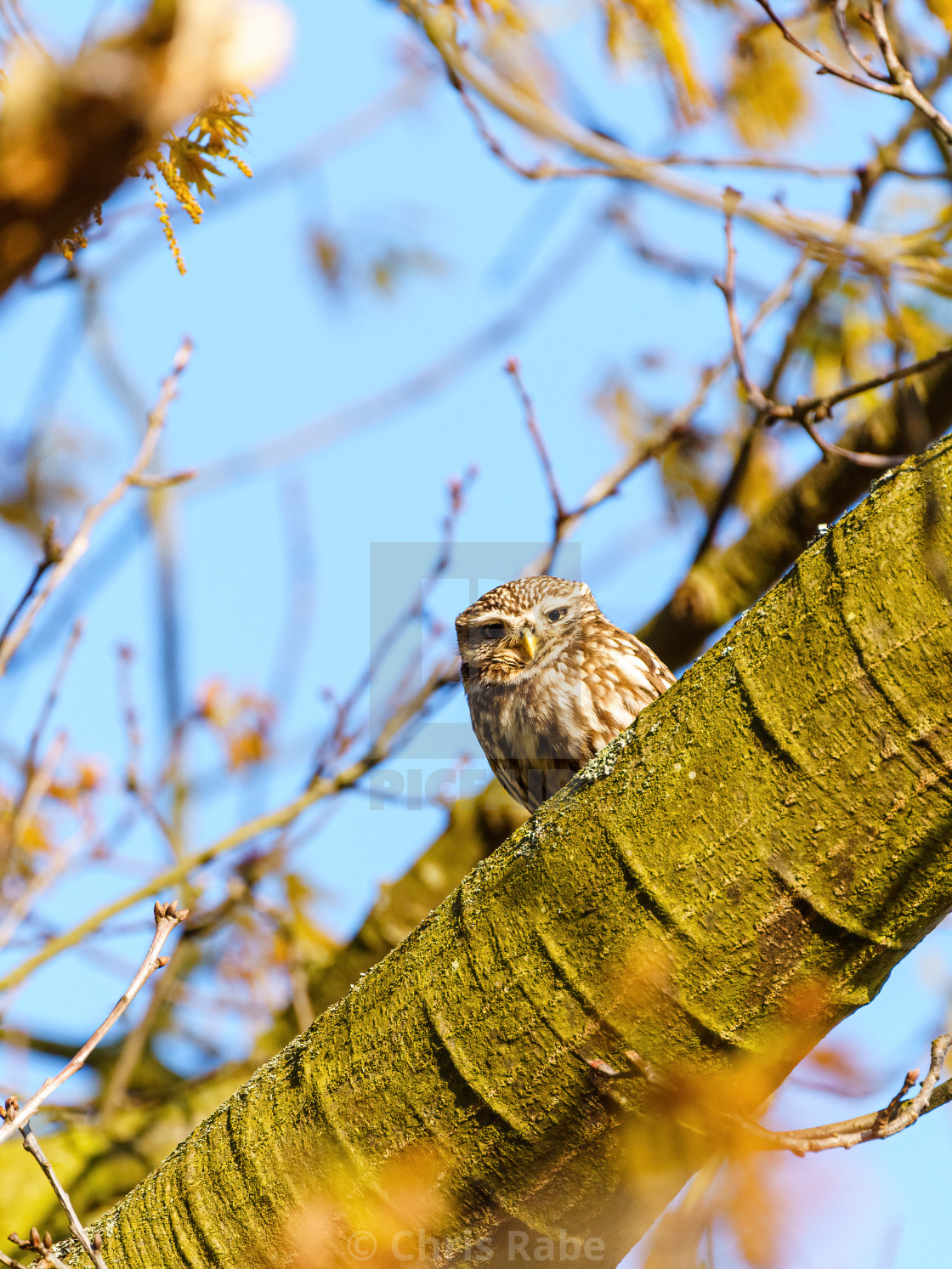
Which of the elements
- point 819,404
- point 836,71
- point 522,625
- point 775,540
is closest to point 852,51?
point 836,71

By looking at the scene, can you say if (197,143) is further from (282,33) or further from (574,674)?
(574,674)

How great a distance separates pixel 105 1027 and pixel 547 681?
8.64ft

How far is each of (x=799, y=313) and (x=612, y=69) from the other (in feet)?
3.59

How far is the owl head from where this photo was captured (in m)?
4.56

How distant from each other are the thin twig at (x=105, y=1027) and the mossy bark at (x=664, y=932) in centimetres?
33

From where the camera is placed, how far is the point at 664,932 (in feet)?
5.54

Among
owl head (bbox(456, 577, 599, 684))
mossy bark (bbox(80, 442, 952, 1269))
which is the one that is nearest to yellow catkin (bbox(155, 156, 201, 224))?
mossy bark (bbox(80, 442, 952, 1269))

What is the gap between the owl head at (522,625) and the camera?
4559mm

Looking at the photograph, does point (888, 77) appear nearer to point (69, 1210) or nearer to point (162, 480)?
point (162, 480)

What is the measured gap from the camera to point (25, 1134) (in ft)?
6.21

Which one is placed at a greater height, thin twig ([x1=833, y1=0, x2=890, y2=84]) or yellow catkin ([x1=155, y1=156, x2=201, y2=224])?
thin twig ([x1=833, y1=0, x2=890, y2=84])

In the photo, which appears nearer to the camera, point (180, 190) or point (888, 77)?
point (180, 190)

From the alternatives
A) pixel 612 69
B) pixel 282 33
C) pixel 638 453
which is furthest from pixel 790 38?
pixel 282 33

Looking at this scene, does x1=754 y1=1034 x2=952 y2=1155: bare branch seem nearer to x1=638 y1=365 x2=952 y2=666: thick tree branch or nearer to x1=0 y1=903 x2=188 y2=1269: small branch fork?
x1=0 y1=903 x2=188 y2=1269: small branch fork
